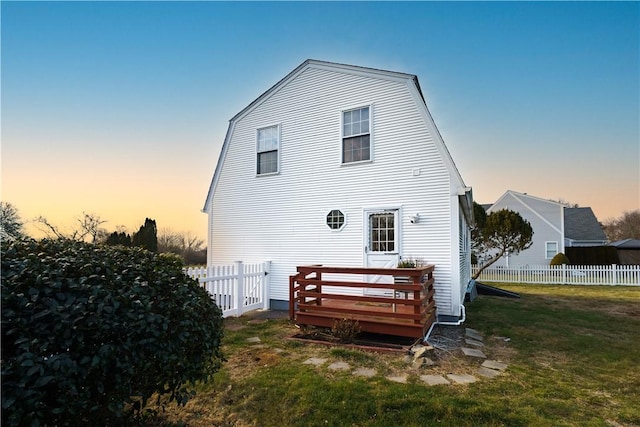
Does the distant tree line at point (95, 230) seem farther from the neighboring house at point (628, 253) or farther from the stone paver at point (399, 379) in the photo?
the neighboring house at point (628, 253)

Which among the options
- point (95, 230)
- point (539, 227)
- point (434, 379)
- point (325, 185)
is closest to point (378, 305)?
point (434, 379)

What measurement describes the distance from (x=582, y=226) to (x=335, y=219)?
87.4 ft

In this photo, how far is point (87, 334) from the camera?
2.04m

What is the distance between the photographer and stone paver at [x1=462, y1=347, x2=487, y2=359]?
200 inches

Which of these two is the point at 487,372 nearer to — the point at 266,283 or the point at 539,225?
the point at 266,283

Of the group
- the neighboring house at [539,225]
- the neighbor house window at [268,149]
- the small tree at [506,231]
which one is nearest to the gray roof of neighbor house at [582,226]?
the neighboring house at [539,225]

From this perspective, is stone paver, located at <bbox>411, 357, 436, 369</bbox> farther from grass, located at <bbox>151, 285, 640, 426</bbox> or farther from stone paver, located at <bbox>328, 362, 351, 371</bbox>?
stone paver, located at <bbox>328, 362, 351, 371</bbox>

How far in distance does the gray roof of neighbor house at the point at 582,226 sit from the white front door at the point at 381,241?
78.6 feet

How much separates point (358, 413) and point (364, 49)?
9115 mm

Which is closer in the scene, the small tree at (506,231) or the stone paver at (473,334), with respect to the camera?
the stone paver at (473,334)

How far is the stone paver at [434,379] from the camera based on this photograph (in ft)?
12.9

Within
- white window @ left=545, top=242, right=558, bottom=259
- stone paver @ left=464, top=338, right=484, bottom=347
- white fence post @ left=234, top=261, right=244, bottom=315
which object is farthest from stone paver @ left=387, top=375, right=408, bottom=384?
white window @ left=545, top=242, right=558, bottom=259

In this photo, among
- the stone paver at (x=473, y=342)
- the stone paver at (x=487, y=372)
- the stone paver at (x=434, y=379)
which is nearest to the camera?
the stone paver at (x=434, y=379)

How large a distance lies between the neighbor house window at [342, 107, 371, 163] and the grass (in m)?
4.48
